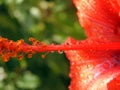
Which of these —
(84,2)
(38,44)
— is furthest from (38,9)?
(38,44)

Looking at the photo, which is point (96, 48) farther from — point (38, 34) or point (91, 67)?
point (38, 34)

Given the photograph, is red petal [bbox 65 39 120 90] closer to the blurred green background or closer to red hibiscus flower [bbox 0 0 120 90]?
red hibiscus flower [bbox 0 0 120 90]

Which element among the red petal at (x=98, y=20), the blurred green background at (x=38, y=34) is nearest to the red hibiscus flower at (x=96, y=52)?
the red petal at (x=98, y=20)

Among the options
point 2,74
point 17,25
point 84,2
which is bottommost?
point 2,74

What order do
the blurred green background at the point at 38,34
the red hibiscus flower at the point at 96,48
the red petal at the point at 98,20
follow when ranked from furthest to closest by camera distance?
1. the blurred green background at the point at 38,34
2. the red petal at the point at 98,20
3. the red hibiscus flower at the point at 96,48

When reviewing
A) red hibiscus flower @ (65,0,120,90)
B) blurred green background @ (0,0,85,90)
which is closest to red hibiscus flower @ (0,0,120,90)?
red hibiscus flower @ (65,0,120,90)

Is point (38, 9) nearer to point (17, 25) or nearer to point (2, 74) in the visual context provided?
point (17, 25)

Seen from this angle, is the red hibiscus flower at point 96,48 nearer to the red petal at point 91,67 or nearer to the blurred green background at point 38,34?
the red petal at point 91,67

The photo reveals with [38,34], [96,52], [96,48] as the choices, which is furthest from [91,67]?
[38,34]
